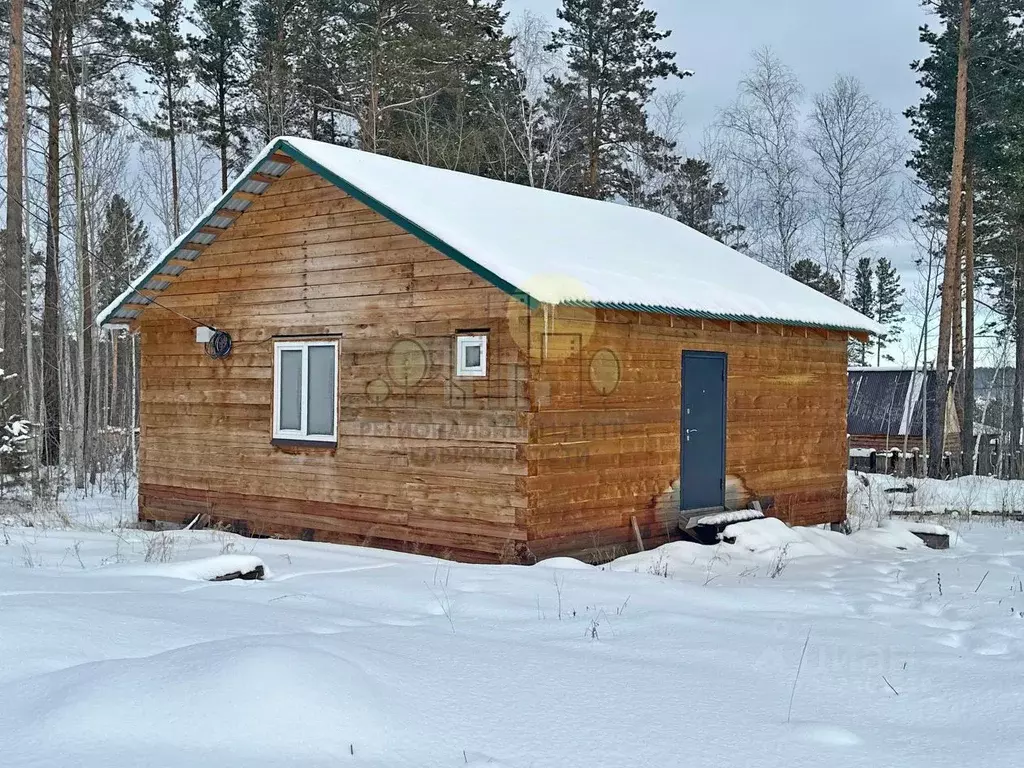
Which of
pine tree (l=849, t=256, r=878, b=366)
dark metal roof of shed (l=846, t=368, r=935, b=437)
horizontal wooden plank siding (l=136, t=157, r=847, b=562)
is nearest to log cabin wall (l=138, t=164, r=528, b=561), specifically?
horizontal wooden plank siding (l=136, t=157, r=847, b=562)

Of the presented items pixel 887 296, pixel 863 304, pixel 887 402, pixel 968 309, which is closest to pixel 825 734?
pixel 968 309

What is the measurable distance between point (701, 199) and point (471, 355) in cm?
2308

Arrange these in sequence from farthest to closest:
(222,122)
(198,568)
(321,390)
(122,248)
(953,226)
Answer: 1. (122,248)
2. (222,122)
3. (953,226)
4. (321,390)
5. (198,568)

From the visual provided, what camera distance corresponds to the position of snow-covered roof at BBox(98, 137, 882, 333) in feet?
31.3

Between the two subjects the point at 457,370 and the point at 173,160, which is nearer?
the point at 457,370

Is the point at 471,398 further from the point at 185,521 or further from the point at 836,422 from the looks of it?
the point at 836,422

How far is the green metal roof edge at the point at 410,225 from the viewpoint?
904 cm

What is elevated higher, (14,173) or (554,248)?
(14,173)

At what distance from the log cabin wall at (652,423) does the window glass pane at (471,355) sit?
70 centimetres

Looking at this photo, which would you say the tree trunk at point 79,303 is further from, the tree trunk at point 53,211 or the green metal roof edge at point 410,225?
the green metal roof edge at point 410,225

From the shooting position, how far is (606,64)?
91.5ft

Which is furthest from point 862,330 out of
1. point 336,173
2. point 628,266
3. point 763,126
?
point 763,126

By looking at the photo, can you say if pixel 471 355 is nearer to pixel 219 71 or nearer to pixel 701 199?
pixel 219 71

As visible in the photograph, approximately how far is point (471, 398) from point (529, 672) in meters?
4.85
